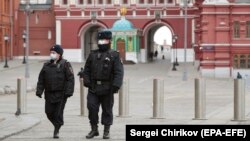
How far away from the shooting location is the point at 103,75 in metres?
14.0

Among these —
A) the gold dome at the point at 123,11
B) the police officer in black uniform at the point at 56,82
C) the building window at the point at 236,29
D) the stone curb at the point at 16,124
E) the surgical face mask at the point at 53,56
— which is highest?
the gold dome at the point at 123,11

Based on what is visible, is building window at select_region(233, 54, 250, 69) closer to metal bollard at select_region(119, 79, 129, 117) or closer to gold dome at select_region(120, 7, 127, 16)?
gold dome at select_region(120, 7, 127, 16)

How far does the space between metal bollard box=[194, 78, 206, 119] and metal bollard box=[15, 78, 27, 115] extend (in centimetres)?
516

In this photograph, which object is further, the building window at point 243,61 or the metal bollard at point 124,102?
Result: the building window at point 243,61

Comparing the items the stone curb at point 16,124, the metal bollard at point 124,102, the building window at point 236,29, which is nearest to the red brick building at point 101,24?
the building window at point 236,29

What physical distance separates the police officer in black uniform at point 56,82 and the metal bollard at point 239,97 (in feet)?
18.0

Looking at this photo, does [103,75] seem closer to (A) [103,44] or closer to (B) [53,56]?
(A) [103,44]

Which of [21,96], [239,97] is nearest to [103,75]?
[239,97]

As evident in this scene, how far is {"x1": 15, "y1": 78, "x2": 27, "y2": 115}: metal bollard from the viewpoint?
798 inches

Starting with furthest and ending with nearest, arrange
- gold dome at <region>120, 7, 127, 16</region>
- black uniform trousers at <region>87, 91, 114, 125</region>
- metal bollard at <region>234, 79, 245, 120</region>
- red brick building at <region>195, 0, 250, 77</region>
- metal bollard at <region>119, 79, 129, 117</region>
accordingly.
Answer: gold dome at <region>120, 7, 127, 16</region> < red brick building at <region>195, 0, 250, 77</region> < metal bollard at <region>119, 79, 129, 117</region> < metal bollard at <region>234, 79, 245, 120</region> < black uniform trousers at <region>87, 91, 114, 125</region>

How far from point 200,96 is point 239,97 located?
43.1 inches

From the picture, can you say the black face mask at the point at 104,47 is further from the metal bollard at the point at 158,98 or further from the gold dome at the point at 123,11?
the gold dome at the point at 123,11

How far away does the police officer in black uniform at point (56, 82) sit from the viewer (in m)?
14.5

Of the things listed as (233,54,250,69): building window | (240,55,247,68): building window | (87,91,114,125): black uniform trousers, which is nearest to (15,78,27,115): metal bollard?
(87,91,114,125): black uniform trousers
